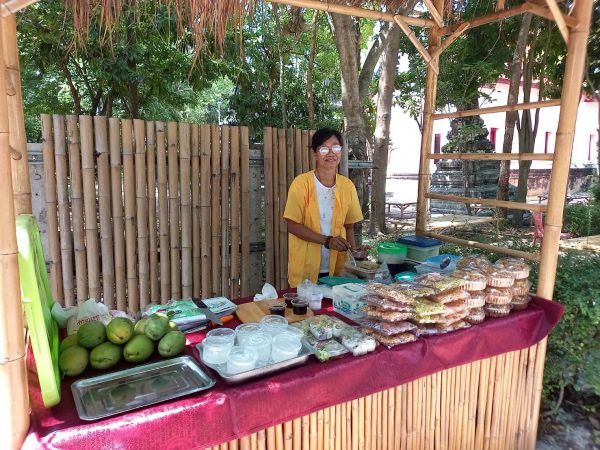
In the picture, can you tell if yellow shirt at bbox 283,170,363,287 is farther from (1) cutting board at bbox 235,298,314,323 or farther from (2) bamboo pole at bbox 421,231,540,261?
(1) cutting board at bbox 235,298,314,323

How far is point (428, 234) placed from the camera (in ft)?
9.94

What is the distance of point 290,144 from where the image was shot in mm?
4086

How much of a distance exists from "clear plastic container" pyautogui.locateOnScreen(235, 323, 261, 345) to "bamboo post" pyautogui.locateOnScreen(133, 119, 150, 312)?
7.18ft

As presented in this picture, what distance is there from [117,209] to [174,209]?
1.50 feet

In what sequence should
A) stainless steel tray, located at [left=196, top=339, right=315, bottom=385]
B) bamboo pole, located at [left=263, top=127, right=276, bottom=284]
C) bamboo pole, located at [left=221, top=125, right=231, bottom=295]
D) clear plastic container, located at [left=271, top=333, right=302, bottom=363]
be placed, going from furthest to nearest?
1. bamboo pole, located at [left=263, top=127, right=276, bottom=284]
2. bamboo pole, located at [left=221, top=125, right=231, bottom=295]
3. clear plastic container, located at [left=271, top=333, right=302, bottom=363]
4. stainless steel tray, located at [left=196, top=339, right=315, bottom=385]

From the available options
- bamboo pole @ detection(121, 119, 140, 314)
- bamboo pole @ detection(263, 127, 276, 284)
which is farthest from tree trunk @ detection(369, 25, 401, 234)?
bamboo pole @ detection(121, 119, 140, 314)

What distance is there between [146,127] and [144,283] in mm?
1341

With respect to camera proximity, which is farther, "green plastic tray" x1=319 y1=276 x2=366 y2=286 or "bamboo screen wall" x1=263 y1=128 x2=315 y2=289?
"bamboo screen wall" x1=263 y1=128 x2=315 y2=289

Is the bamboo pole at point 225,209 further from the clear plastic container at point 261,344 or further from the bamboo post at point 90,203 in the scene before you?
the clear plastic container at point 261,344

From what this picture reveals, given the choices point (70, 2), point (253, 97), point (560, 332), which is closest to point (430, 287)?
point (560, 332)

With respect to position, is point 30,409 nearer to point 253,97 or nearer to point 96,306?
point 96,306

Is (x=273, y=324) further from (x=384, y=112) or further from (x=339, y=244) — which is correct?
(x=384, y=112)

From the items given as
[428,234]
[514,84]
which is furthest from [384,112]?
[428,234]

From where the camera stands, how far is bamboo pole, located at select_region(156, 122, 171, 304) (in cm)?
349
